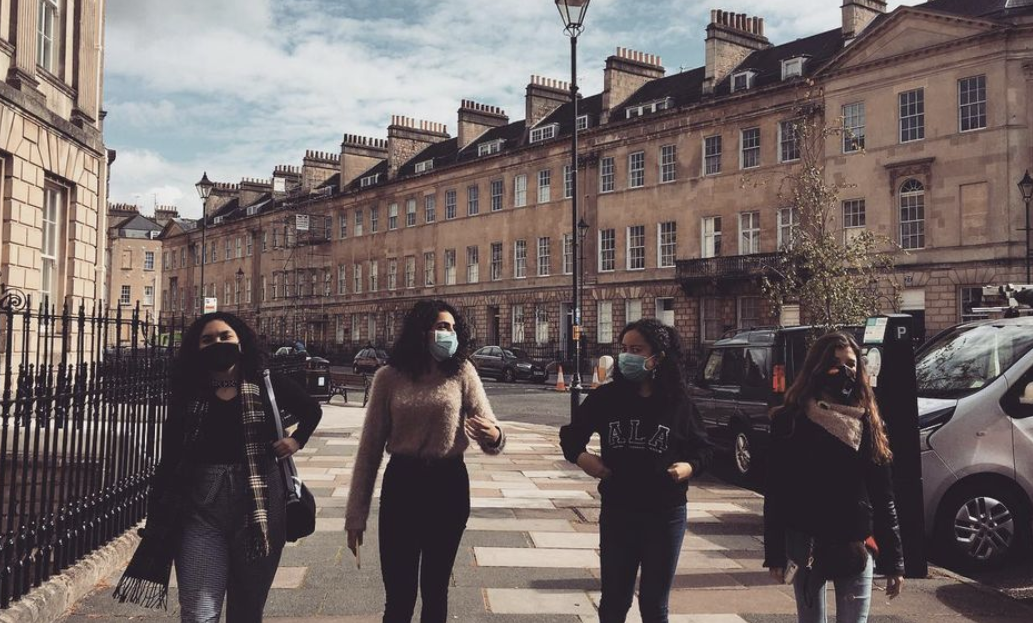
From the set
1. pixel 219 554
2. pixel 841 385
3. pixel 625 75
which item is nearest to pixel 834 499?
pixel 841 385

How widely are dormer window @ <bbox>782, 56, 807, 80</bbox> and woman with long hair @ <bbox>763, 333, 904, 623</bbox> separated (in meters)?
36.8

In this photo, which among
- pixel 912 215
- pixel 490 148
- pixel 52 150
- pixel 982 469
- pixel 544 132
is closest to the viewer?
pixel 982 469

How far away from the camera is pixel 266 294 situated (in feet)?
241

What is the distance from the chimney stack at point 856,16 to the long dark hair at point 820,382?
3755cm

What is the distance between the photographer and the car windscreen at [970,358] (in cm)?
827

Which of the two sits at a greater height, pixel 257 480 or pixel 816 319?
pixel 816 319

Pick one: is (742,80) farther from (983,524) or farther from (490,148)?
(983,524)

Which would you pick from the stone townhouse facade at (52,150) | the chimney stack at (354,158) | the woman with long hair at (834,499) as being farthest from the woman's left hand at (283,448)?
the chimney stack at (354,158)

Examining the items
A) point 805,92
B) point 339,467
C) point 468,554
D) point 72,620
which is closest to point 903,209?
point 805,92

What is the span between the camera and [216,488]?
399cm

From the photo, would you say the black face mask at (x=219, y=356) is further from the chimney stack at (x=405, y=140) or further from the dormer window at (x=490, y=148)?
the chimney stack at (x=405, y=140)

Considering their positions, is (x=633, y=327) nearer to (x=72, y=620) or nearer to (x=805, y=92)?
(x=72, y=620)

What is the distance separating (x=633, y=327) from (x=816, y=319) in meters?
12.1

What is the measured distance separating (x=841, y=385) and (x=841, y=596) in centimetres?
95
